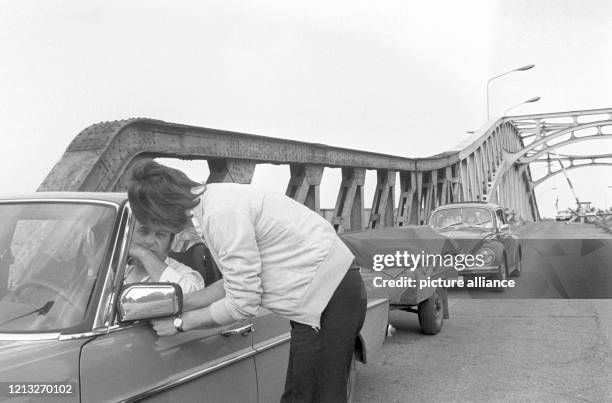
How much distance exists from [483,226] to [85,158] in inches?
343

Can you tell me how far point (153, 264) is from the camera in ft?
9.42

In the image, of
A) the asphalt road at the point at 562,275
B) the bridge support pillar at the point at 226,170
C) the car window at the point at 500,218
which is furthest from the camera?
the car window at the point at 500,218

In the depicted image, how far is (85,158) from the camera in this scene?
5.88 meters

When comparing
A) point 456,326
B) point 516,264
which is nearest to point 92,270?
point 456,326

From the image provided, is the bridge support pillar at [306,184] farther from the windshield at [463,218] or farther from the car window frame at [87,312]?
the car window frame at [87,312]

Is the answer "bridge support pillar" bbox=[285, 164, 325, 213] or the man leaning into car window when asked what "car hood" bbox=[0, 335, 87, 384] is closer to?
the man leaning into car window

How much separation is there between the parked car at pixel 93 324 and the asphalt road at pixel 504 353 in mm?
2603

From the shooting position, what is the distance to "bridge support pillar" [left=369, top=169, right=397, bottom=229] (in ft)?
49.4

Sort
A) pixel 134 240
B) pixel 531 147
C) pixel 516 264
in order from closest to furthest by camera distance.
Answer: pixel 134 240, pixel 516 264, pixel 531 147

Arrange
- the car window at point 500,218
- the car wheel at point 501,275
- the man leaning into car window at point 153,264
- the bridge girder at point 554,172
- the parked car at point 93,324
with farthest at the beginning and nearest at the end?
the bridge girder at point 554,172 → the car window at point 500,218 → the car wheel at point 501,275 → the man leaning into car window at point 153,264 → the parked car at point 93,324

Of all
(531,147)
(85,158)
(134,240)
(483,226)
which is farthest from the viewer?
(531,147)

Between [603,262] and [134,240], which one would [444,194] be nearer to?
[603,262]

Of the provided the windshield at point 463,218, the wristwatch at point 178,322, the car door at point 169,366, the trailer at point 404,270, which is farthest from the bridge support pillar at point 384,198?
the wristwatch at point 178,322

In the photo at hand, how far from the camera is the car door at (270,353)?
11.0 feet
